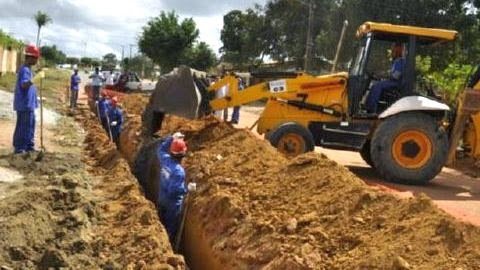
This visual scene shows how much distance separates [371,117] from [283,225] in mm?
5415

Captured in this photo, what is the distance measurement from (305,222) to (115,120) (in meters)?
9.80

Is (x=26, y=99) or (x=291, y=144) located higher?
(x=26, y=99)

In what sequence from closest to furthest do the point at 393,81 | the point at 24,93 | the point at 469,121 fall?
the point at 24,93
the point at 393,81
the point at 469,121

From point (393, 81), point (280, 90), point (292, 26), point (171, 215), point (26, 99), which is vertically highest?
point (292, 26)

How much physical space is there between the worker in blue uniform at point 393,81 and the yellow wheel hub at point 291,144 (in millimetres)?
1360

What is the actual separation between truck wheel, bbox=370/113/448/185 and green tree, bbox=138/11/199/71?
40373 mm

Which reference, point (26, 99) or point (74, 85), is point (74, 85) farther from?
point (26, 99)

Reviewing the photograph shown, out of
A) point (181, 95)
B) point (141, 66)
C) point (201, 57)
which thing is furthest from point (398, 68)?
point (141, 66)

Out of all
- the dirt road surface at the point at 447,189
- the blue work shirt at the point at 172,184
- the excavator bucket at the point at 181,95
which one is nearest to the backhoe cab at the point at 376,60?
the dirt road surface at the point at 447,189

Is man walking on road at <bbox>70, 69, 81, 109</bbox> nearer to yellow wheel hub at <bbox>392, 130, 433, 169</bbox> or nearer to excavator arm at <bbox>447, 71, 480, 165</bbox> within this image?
yellow wheel hub at <bbox>392, 130, 433, 169</bbox>

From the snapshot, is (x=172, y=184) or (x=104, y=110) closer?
(x=172, y=184)

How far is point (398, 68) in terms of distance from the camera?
1133cm

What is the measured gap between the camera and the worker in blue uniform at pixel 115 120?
50.9 feet

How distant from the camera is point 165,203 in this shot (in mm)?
8281
